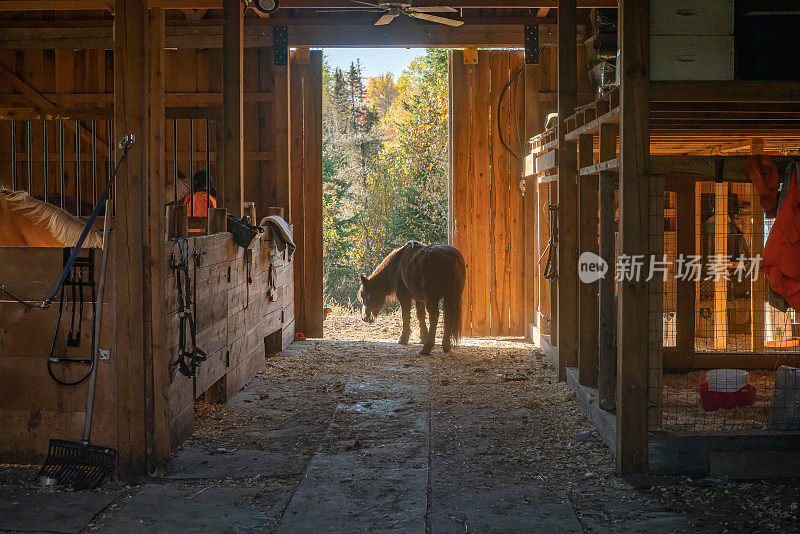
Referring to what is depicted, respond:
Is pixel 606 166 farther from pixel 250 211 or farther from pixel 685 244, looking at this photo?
pixel 250 211

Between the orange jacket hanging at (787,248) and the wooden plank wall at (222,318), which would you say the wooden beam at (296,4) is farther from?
the orange jacket hanging at (787,248)

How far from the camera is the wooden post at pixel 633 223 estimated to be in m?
4.16

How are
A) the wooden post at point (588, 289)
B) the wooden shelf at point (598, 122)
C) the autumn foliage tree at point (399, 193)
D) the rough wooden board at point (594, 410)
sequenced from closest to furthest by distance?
the wooden shelf at point (598, 122) → the rough wooden board at point (594, 410) → the wooden post at point (588, 289) → the autumn foliage tree at point (399, 193)

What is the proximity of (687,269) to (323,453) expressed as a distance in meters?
3.75

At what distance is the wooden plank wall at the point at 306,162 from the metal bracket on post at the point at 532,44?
248 cm

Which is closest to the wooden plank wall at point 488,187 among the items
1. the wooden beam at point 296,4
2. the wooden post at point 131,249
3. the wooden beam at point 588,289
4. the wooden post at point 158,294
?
the wooden beam at point 296,4

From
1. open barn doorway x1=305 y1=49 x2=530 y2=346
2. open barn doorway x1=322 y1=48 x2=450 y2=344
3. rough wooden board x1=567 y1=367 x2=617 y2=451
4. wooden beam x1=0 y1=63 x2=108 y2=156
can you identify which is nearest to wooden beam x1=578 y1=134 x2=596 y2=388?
rough wooden board x1=567 y1=367 x2=617 y2=451

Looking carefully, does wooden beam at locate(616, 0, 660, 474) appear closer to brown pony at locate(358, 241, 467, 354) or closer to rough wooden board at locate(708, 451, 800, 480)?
rough wooden board at locate(708, 451, 800, 480)

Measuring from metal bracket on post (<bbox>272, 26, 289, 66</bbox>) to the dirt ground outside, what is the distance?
4.15 metres

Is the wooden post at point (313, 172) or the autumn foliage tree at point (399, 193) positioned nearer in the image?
the wooden post at point (313, 172)

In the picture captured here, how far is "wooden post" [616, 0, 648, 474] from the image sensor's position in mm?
4164

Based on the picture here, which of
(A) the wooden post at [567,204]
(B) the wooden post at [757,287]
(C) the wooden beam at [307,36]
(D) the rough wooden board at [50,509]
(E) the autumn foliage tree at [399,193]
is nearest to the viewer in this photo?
(D) the rough wooden board at [50,509]

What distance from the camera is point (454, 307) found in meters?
8.44

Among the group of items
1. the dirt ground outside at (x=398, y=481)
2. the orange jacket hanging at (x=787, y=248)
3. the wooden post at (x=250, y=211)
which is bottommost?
the dirt ground outside at (x=398, y=481)
